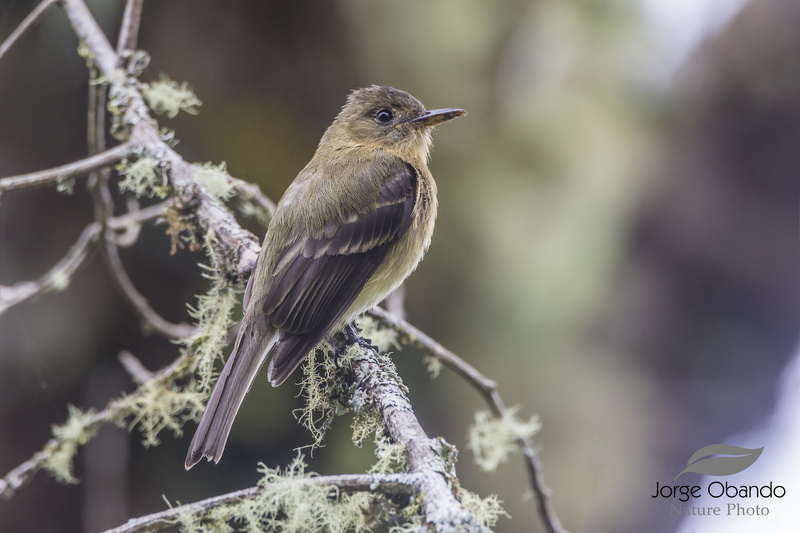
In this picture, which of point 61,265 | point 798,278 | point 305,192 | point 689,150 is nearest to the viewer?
point 305,192

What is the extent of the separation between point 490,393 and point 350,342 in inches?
18.9

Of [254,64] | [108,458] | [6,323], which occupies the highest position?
[254,64]

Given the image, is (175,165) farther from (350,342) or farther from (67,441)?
(67,441)

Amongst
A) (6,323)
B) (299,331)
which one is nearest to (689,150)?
(299,331)

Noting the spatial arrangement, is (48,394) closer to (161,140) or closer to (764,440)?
(161,140)

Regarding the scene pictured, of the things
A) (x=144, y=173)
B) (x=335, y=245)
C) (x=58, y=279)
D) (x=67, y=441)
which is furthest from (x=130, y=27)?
(x=67, y=441)

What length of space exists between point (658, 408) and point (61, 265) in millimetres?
3429

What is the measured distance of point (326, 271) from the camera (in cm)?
213

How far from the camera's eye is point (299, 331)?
202cm

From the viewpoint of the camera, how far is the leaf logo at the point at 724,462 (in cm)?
232

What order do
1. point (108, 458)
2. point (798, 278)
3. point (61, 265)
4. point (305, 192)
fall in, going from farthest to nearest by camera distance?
point (798, 278)
point (108, 458)
point (61, 265)
point (305, 192)

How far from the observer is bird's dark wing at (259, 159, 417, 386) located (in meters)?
2.01

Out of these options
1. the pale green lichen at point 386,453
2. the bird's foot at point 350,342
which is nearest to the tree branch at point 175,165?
the bird's foot at point 350,342

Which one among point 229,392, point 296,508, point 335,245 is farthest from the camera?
point 335,245
